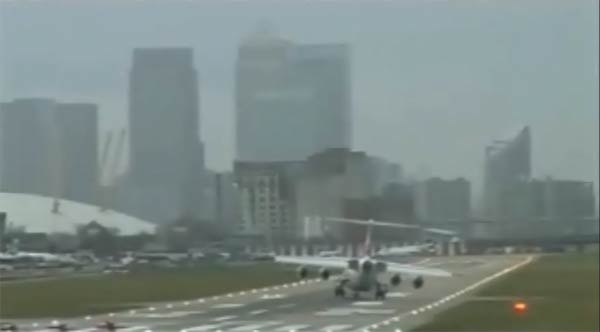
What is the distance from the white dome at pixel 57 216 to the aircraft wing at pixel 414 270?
1271 millimetres

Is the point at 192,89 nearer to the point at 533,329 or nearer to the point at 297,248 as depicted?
the point at 297,248

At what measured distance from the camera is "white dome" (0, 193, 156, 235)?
4.33m

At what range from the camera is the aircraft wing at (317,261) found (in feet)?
14.7

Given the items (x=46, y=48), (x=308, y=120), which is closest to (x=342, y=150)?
(x=308, y=120)

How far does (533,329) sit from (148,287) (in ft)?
6.48

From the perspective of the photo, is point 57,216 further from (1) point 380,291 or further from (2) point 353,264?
(1) point 380,291

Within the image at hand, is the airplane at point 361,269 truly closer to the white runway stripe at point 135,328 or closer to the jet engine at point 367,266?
the jet engine at point 367,266

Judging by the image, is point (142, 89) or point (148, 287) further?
point (148, 287)

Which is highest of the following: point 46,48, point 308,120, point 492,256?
point 46,48

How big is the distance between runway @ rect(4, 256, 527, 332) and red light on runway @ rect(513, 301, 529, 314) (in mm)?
180

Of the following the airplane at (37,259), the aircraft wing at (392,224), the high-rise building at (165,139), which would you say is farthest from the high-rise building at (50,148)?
the aircraft wing at (392,224)

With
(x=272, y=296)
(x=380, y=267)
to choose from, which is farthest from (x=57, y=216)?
(x=380, y=267)

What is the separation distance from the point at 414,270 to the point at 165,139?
4.87ft

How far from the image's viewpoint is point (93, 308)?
4551 millimetres
